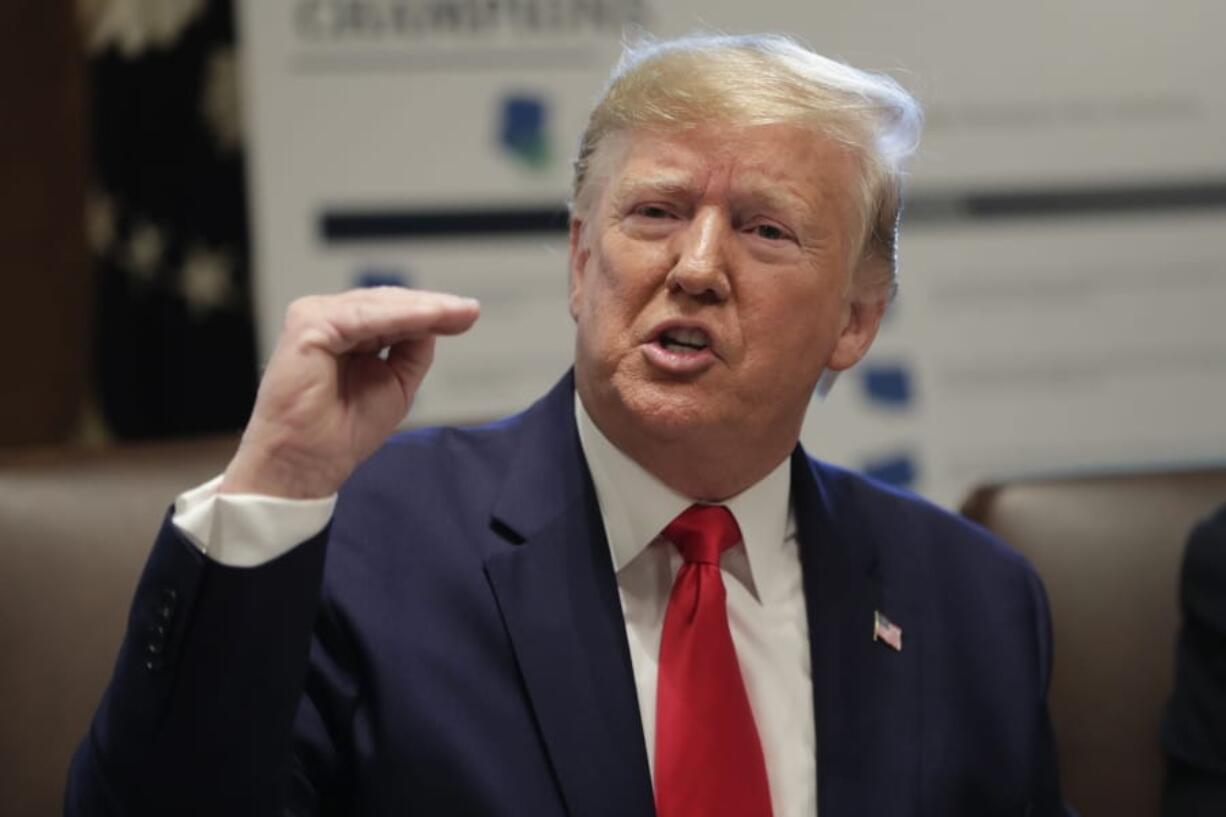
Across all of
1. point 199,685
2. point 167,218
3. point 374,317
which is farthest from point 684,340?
point 167,218

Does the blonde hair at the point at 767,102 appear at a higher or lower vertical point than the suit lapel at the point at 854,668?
higher

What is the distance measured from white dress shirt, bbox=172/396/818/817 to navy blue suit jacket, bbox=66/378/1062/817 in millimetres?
28

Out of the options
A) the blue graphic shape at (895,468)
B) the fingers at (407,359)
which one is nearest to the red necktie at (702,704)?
the fingers at (407,359)

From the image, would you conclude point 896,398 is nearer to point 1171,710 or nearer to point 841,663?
point 1171,710

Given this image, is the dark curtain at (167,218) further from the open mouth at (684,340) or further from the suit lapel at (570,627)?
the open mouth at (684,340)

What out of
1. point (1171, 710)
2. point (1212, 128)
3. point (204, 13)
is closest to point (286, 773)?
point (1171, 710)

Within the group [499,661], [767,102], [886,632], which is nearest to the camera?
[499,661]

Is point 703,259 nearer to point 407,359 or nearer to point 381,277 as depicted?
point 407,359

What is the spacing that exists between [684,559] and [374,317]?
611 mm

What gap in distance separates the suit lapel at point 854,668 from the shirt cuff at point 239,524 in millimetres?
709

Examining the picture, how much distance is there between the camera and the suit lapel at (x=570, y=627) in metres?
1.76

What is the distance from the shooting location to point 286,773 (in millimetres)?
1563

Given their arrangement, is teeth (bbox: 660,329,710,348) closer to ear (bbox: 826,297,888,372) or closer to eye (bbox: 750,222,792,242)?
eye (bbox: 750,222,792,242)

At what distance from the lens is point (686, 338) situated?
1876mm
